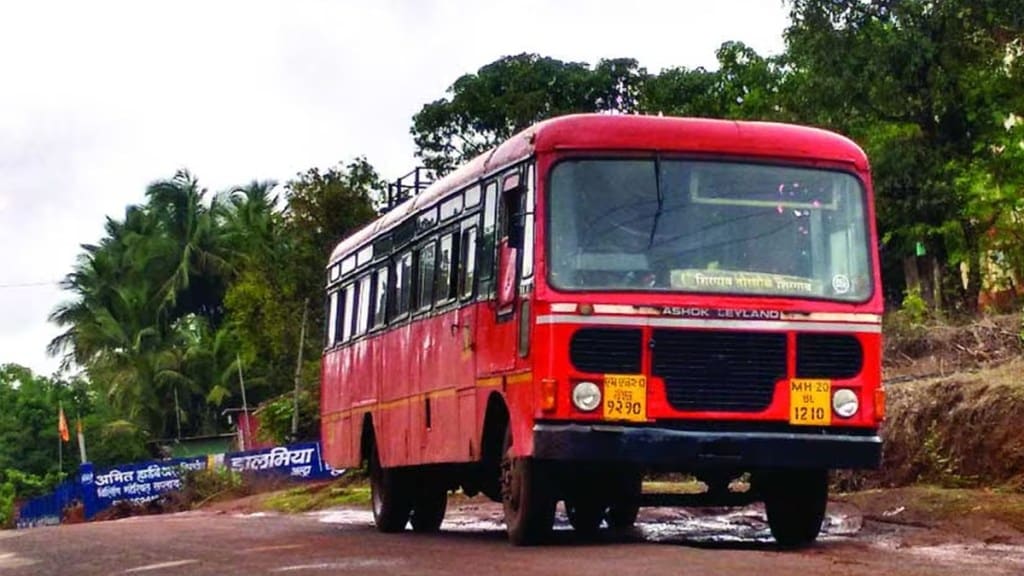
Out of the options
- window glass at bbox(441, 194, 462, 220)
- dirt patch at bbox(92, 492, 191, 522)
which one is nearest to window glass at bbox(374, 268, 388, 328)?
window glass at bbox(441, 194, 462, 220)

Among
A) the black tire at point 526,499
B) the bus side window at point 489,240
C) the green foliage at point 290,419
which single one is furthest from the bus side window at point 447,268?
the green foliage at point 290,419

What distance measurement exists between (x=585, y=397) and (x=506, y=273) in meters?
1.44

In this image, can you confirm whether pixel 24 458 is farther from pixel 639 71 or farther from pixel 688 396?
pixel 688 396

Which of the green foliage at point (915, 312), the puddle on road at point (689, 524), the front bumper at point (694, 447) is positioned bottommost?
the puddle on road at point (689, 524)

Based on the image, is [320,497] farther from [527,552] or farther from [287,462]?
[527,552]

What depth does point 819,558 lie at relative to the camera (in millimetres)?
11719

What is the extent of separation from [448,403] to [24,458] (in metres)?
73.5

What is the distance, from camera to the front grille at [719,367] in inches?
489

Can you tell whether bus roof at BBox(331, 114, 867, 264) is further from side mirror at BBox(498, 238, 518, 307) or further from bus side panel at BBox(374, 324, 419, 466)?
bus side panel at BBox(374, 324, 419, 466)

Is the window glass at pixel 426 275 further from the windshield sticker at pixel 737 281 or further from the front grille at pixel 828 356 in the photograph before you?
→ the front grille at pixel 828 356

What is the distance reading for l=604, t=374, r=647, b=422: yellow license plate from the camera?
1234cm

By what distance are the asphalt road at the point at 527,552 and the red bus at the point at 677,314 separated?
60cm

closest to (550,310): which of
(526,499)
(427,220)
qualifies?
(526,499)

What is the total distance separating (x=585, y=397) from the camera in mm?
12359
